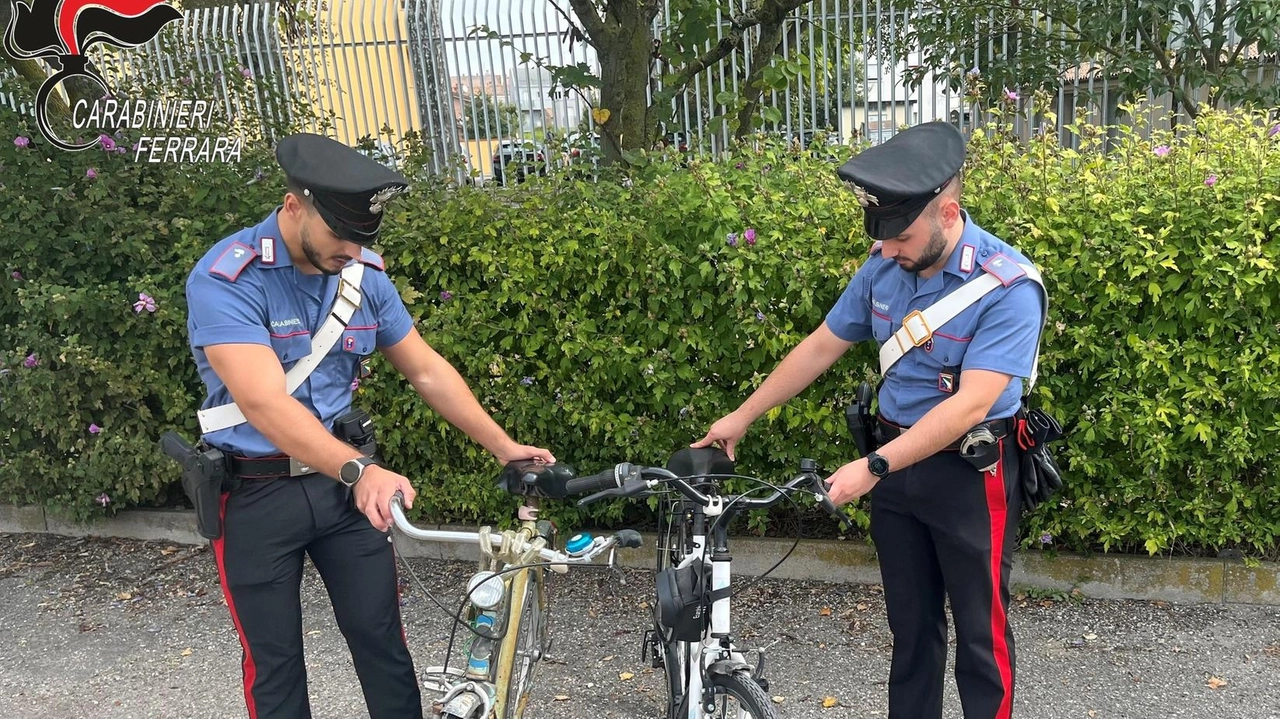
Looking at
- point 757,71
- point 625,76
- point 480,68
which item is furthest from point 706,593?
point 480,68

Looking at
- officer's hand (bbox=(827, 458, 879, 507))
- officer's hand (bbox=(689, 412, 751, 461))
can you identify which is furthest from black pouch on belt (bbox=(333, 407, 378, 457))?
officer's hand (bbox=(827, 458, 879, 507))

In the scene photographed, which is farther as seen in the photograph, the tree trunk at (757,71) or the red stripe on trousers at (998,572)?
the tree trunk at (757,71)

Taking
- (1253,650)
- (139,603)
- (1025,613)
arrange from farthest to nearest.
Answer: (139,603) → (1025,613) → (1253,650)

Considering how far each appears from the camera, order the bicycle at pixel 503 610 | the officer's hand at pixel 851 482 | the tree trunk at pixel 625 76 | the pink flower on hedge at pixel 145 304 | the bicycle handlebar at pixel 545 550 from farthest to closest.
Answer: the tree trunk at pixel 625 76, the pink flower on hedge at pixel 145 304, the bicycle at pixel 503 610, the officer's hand at pixel 851 482, the bicycle handlebar at pixel 545 550

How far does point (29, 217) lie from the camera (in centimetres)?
459

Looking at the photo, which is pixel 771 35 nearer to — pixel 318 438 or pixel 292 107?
pixel 292 107

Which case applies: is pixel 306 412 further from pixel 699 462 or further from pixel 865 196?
pixel 865 196

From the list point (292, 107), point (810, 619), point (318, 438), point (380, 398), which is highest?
point (292, 107)

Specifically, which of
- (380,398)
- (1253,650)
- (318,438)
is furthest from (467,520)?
(1253,650)

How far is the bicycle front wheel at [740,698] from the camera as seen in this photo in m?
2.12

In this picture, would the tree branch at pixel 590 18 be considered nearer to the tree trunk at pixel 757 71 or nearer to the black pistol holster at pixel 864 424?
the tree trunk at pixel 757 71

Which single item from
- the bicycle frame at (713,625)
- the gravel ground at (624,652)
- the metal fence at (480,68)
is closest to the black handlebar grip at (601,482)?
the bicycle frame at (713,625)

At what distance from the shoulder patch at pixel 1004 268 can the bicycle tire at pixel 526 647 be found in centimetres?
145

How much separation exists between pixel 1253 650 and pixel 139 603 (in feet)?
16.1
